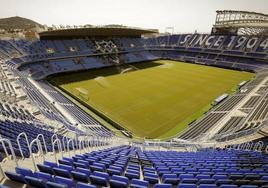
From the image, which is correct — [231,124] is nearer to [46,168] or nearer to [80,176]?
[80,176]

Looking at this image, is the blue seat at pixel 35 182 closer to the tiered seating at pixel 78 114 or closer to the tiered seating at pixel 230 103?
the tiered seating at pixel 78 114

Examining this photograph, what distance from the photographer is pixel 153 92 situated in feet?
129

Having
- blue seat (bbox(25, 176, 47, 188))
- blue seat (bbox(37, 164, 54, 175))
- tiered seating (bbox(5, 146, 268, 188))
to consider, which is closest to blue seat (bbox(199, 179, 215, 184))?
→ tiered seating (bbox(5, 146, 268, 188))

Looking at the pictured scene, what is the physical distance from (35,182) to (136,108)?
27279 millimetres

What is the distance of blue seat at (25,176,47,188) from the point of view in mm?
4702

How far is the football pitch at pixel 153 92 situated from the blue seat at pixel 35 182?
800 inches

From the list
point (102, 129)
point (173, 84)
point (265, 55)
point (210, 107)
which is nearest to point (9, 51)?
point (102, 129)

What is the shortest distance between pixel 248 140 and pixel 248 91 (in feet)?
68.1

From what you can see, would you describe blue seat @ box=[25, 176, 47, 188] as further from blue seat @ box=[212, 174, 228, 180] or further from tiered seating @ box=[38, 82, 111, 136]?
tiered seating @ box=[38, 82, 111, 136]

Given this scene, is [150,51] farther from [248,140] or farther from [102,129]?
[248,140]

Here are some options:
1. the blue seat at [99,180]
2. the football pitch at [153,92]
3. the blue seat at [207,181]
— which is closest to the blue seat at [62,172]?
the blue seat at [99,180]

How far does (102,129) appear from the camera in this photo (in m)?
25.6

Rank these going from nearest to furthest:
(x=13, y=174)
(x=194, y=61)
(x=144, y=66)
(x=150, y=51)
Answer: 1. (x=13, y=174)
2. (x=144, y=66)
3. (x=194, y=61)
4. (x=150, y=51)

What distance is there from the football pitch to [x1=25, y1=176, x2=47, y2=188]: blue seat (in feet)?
66.6
